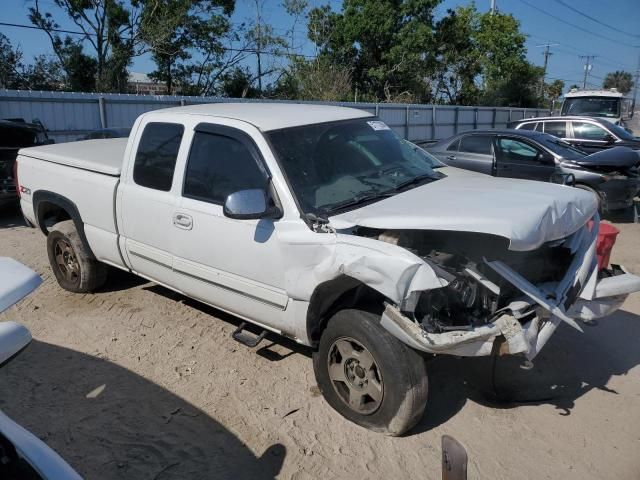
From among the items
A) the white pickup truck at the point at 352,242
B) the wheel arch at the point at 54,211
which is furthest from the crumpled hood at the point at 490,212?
A: the wheel arch at the point at 54,211

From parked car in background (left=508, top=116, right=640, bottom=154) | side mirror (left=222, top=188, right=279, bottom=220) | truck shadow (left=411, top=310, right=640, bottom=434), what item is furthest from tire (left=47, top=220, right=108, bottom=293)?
parked car in background (left=508, top=116, right=640, bottom=154)

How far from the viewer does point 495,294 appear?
10.5ft

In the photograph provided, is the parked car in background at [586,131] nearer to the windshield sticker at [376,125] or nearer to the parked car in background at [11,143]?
the windshield sticker at [376,125]

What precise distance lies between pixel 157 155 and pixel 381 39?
95.3 feet

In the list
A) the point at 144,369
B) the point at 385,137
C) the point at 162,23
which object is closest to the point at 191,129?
the point at 385,137

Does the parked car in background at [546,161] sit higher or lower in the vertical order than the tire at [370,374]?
higher

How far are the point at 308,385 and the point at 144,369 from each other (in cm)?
129

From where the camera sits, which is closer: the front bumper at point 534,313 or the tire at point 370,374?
the front bumper at point 534,313

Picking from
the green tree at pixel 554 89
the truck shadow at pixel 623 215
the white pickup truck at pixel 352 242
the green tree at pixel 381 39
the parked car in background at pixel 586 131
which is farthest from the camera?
the green tree at pixel 554 89

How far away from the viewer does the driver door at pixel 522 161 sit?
9.16 metres

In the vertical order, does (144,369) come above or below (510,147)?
below

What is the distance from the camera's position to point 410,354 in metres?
3.15

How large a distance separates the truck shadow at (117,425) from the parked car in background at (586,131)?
11160 millimetres

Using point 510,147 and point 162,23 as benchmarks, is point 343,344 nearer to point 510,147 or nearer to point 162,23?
point 510,147
